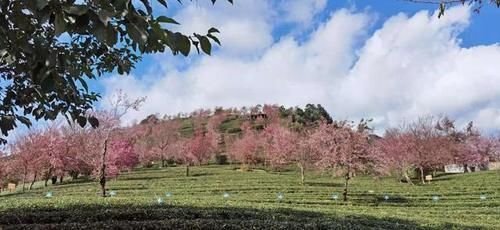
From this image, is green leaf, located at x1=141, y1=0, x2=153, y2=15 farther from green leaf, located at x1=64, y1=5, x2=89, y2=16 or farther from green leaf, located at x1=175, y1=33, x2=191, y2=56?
green leaf, located at x1=64, y1=5, x2=89, y2=16

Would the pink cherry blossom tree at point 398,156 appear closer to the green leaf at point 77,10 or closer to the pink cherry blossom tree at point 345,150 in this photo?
the pink cherry blossom tree at point 345,150

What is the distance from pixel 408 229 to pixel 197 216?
5.18 metres

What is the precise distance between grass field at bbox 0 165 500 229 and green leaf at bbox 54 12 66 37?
735cm

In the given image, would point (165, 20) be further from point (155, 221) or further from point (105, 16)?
point (155, 221)

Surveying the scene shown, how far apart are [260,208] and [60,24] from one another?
1400 cm

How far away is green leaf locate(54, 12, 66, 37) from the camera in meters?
1.76

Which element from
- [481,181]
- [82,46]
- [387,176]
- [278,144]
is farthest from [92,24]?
[278,144]

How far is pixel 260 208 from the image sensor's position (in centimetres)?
1535

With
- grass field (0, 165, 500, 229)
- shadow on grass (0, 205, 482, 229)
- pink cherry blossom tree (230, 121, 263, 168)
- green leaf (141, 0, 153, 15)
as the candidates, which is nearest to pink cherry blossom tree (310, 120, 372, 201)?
grass field (0, 165, 500, 229)

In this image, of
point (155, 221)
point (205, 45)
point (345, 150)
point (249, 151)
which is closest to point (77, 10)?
point (205, 45)

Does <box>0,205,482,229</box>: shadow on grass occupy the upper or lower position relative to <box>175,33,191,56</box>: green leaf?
lower

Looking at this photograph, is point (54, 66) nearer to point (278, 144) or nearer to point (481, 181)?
point (481, 181)

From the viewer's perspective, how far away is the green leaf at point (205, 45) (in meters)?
2.06

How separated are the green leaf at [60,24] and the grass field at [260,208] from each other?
735 centimetres
